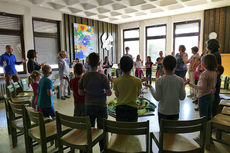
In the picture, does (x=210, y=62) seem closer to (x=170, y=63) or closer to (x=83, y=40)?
(x=170, y=63)

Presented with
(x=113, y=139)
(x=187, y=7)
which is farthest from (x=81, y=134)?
(x=187, y=7)

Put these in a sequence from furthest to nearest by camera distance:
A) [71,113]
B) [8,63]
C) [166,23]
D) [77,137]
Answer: [166,23], [8,63], [71,113], [77,137]

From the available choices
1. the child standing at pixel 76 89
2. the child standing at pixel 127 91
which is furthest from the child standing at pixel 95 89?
the child standing at pixel 76 89

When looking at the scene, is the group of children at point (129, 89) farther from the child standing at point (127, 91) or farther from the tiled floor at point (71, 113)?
the tiled floor at point (71, 113)

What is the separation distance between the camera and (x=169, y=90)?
68.4 inches

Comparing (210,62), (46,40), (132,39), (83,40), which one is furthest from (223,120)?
(132,39)

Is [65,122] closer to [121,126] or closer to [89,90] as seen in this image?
[89,90]

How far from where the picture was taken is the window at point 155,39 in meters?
7.92

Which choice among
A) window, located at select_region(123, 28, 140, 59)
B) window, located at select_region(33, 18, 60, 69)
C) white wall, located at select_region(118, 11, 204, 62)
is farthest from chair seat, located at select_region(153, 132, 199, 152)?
window, located at select_region(123, 28, 140, 59)

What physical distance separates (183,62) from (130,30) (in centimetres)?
506

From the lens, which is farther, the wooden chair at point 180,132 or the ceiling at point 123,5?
the ceiling at point 123,5

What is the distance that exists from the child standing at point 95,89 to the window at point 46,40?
4913 millimetres

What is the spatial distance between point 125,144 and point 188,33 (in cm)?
706

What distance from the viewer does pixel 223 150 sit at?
7.27ft
